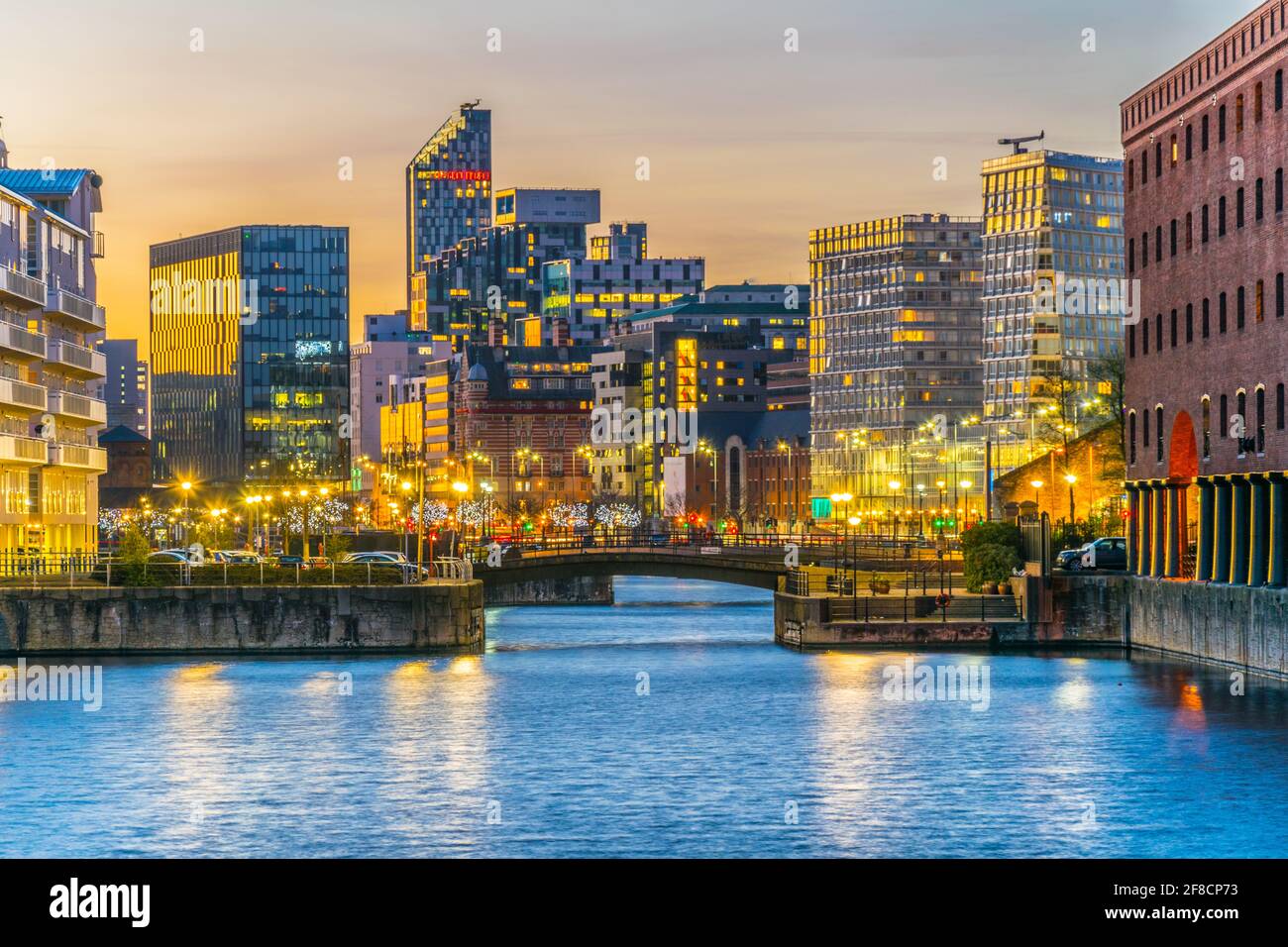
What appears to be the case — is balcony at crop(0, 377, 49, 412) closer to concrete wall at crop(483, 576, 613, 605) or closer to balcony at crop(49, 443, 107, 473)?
balcony at crop(49, 443, 107, 473)

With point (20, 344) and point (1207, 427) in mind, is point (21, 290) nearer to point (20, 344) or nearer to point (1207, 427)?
point (20, 344)

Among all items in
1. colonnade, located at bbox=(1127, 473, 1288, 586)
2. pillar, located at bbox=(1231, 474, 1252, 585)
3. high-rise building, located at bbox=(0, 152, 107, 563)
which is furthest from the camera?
high-rise building, located at bbox=(0, 152, 107, 563)

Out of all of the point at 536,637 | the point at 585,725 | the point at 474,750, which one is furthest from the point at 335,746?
the point at 536,637

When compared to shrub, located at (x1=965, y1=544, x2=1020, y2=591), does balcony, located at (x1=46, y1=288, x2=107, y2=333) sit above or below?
above

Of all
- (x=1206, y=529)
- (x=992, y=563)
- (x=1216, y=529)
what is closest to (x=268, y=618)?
(x=992, y=563)

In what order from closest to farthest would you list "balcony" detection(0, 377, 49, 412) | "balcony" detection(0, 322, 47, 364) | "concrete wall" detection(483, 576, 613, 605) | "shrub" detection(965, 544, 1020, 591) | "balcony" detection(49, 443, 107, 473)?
1. "shrub" detection(965, 544, 1020, 591)
2. "balcony" detection(0, 377, 49, 412)
3. "balcony" detection(0, 322, 47, 364)
4. "balcony" detection(49, 443, 107, 473)
5. "concrete wall" detection(483, 576, 613, 605)

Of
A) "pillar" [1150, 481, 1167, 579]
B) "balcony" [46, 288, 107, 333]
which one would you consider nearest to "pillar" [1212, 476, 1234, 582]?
"pillar" [1150, 481, 1167, 579]

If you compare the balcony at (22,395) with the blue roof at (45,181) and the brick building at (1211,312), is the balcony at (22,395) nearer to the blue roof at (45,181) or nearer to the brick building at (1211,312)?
the blue roof at (45,181)

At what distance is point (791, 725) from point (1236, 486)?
23.7 metres

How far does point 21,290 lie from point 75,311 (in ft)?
39.8

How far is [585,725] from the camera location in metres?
78.8

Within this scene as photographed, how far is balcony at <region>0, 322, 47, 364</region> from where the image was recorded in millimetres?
116438

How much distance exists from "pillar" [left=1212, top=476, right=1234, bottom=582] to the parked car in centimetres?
2283
